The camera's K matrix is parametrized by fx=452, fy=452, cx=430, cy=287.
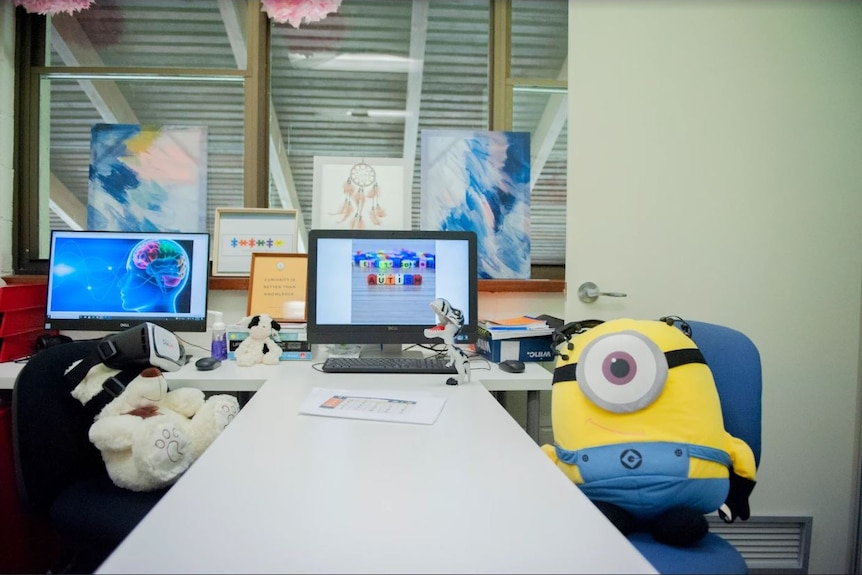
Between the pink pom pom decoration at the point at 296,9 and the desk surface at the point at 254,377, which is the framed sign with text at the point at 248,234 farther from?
the pink pom pom decoration at the point at 296,9

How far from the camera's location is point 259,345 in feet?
5.01

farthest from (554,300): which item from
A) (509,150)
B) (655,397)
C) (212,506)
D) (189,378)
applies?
(212,506)

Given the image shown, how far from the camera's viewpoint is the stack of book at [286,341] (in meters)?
1.58

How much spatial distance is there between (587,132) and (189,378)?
1577 mm

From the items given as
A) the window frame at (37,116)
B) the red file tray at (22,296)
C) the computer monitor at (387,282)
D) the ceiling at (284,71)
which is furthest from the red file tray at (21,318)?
the computer monitor at (387,282)

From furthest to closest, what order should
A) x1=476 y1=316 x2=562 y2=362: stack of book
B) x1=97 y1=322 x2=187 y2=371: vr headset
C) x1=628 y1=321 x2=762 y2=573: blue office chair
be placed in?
x1=476 y1=316 x2=562 y2=362: stack of book, x1=97 y1=322 x2=187 y2=371: vr headset, x1=628 y1=321 x2=762 y2=573: blue office chair

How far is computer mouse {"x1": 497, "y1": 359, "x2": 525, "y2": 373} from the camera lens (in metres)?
1.43

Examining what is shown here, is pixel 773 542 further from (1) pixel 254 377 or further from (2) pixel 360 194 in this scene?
(2) pixel 360 194

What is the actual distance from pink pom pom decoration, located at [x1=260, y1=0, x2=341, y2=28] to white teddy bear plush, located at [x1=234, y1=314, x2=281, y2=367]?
137cm

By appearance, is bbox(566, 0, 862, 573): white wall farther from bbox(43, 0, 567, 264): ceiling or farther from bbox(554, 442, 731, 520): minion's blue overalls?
bbox(554, 442, 731, 520): minion's blue overalls

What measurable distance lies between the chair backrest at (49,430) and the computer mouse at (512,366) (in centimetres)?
116

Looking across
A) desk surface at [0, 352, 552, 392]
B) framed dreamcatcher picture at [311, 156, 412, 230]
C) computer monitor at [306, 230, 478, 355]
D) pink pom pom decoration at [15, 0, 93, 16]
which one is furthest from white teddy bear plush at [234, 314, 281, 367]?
pink pom pom decoration at [15, 0, 93, 16]

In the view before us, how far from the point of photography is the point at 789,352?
167 centimetres

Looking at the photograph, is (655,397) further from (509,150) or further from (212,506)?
(509,150)
